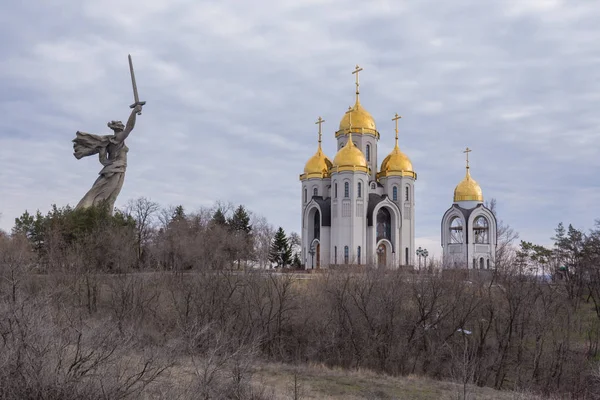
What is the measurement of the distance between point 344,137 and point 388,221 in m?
8.36

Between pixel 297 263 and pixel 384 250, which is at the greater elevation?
pixel 384 250

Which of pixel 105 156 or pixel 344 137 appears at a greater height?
pixel 344 137

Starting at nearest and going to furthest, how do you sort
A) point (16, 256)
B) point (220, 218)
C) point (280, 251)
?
point (16, 256) → point (220, 218) → point (280, 251)

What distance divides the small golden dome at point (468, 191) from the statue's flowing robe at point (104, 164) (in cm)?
2854

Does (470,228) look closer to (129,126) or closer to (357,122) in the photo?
(357,122)

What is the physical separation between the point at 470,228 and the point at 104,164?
2941 cm

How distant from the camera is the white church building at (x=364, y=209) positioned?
45000mm

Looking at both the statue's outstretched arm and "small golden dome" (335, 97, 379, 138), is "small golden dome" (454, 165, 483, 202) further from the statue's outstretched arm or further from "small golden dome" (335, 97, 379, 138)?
the statue's outstretched arm

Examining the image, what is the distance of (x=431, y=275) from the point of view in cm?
2920

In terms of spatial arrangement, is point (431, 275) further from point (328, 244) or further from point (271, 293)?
point (328, 244)

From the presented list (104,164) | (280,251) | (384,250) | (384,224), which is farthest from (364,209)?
(104,164)

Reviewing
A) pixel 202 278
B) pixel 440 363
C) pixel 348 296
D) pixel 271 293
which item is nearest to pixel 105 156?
pixel 202 278

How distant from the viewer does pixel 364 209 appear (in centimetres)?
4525

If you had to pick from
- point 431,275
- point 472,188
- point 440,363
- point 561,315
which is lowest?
point 440,363
